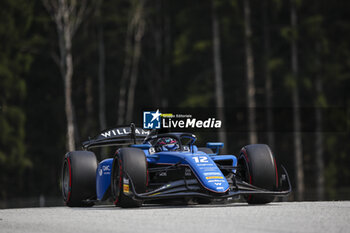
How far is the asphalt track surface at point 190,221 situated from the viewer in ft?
29.2

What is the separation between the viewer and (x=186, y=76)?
48375mm

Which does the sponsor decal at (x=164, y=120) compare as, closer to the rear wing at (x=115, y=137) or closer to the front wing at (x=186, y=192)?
the rear wing at (x=115, y=137)

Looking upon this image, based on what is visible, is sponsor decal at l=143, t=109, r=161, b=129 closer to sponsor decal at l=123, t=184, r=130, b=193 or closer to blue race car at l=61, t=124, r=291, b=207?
blue race car at l=61, t=124, r=291, b=207

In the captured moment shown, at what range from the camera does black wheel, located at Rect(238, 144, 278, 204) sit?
45.3ft

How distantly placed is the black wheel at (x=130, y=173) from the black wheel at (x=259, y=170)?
2107mm

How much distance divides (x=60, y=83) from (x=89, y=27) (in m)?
4.65

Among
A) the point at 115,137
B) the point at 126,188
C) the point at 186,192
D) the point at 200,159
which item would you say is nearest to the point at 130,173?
the point at 126,188

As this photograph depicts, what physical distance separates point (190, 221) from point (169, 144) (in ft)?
15.7

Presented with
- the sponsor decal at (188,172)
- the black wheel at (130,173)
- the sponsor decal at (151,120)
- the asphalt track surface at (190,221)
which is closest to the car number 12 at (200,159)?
the sponsor decal at (188,172)

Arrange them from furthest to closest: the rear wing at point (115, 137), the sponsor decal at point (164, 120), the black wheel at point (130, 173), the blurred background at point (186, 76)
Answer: the blurred background at point (186, 76) < the rear wing at point (115, 137) < the sponsor decal at point (164, 120) < the black wheel at point (130, 173)

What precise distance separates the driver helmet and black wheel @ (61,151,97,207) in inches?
65.2

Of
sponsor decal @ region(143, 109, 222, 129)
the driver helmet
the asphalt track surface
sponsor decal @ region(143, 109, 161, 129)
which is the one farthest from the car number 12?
sponsor decal @ region(143, 109, 161, 129)

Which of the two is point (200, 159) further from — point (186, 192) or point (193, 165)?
point (186, 192)

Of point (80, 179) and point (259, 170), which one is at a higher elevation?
point (259, 170)
